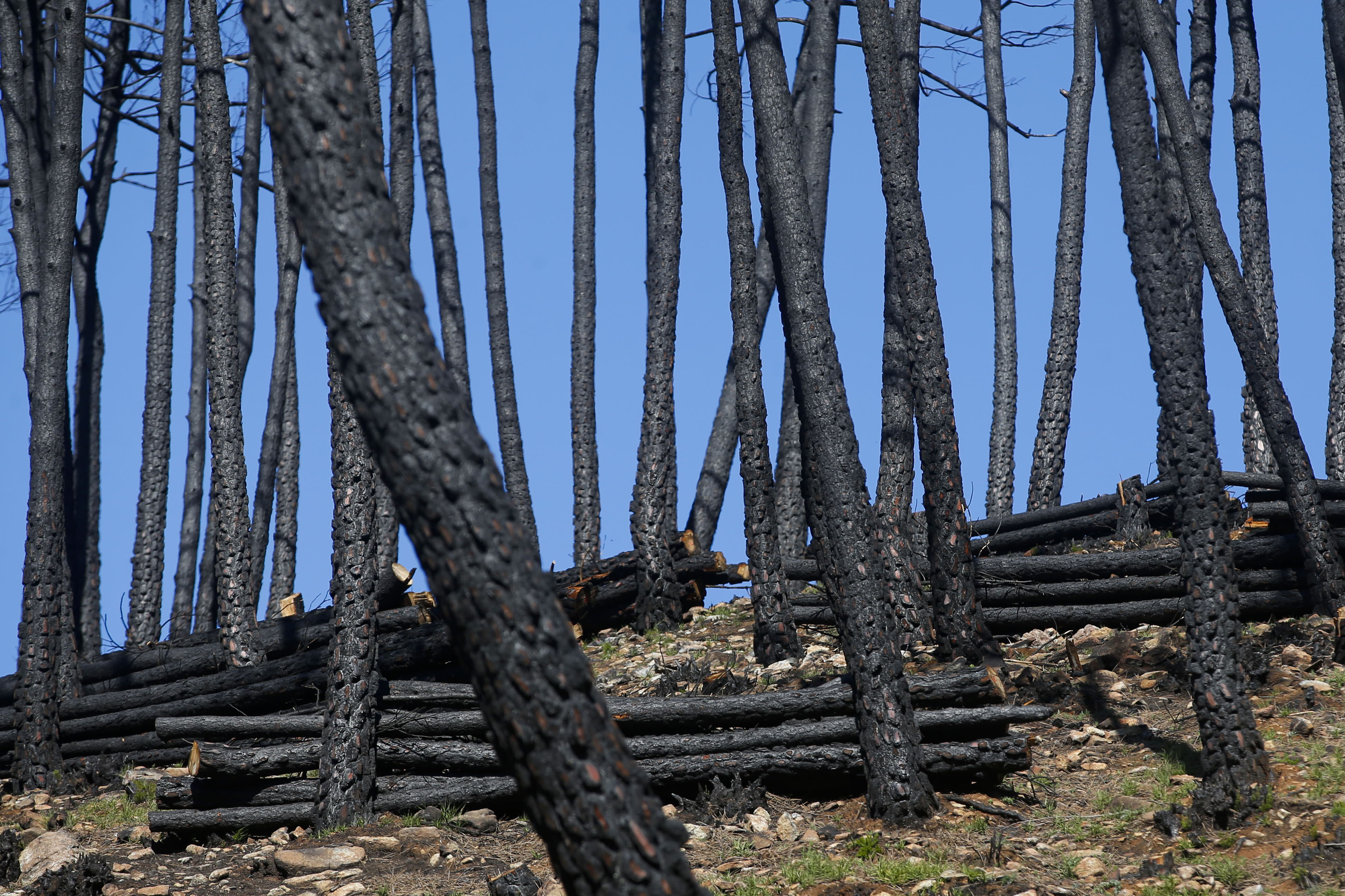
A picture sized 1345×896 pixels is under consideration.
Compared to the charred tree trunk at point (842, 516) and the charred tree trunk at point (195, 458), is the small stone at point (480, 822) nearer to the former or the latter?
the charred tree trunk at point (842, 516)

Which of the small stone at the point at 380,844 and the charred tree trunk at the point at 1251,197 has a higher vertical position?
the charred tree trunk at the point at 1251,197

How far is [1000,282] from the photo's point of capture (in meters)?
17.8

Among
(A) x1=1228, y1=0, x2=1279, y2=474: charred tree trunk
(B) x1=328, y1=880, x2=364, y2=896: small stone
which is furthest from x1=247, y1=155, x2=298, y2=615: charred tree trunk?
(A) x1=1228, y1=0, x2=1279, y2=474: charred tree trunk

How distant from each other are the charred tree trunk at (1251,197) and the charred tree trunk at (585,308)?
9.08 metres

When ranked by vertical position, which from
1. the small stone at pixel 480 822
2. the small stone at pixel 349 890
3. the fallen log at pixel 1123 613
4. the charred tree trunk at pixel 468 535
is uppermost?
the charred tree trunk at pixel 468 535

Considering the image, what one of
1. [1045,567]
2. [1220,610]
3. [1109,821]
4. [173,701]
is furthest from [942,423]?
[173,701]

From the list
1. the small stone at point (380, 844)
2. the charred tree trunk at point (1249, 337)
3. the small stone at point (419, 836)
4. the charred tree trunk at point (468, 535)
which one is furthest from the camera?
the charred tree trunk at point (1249, 337)

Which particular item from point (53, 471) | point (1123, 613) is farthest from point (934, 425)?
point (53, 471)

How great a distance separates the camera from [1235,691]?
22.0ft

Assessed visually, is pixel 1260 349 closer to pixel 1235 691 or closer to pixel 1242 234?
pixel 1235 691

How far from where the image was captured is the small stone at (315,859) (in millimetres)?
6855

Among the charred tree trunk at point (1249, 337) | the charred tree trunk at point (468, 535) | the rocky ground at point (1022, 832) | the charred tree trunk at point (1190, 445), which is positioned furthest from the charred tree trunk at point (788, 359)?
the charred tree trunk at point (468, 535)

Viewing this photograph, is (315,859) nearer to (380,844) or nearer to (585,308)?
(380,844)

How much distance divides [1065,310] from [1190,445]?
837 cm
